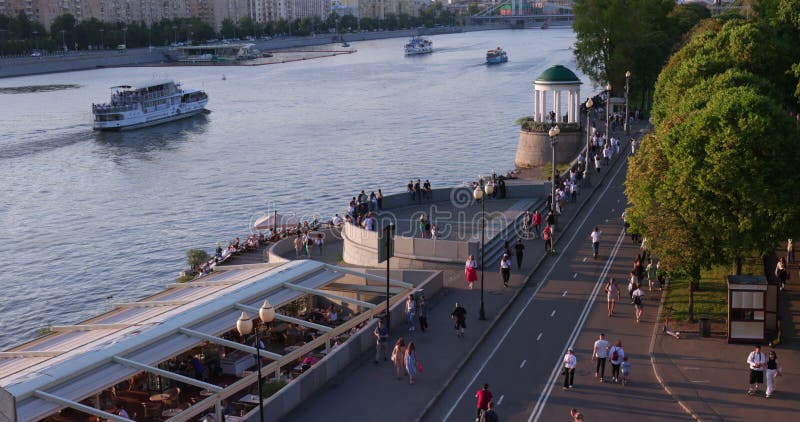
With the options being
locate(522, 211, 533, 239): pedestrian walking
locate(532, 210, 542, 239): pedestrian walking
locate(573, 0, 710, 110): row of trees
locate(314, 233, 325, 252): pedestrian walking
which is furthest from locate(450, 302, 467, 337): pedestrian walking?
locate(573, 0, 710, 110): row of trees

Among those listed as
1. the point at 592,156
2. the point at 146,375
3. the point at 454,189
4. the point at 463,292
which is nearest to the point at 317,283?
the point at 463,292

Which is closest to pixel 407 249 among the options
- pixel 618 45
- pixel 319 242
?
pixel 319 242

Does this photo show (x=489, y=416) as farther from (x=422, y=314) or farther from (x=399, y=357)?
(x=422, y=314)

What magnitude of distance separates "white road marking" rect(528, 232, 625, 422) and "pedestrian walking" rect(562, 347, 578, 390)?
371 mm

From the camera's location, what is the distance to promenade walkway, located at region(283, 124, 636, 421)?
1847 cm

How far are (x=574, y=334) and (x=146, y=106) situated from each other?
7578 cm

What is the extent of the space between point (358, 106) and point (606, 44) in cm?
3536

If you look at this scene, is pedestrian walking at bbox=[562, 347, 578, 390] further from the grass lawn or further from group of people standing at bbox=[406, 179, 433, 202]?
group of people standing at bbox=[406, 179, 433, 202]

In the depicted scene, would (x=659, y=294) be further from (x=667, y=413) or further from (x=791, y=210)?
(x=667, y=413)

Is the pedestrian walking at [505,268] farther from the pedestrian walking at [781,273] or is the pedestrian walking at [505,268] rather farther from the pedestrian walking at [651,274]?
the pedestrian walking at [781,273]

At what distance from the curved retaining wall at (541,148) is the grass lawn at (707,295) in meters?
24.1

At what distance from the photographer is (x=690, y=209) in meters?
23.1

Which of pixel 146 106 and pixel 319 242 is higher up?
pixel 146 106

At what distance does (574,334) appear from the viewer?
22578 millimetres
